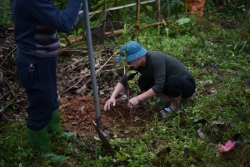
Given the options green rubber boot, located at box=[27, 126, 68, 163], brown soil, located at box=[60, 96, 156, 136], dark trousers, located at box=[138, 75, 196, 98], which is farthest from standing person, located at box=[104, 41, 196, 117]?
green rubber boot, located at box=[27, 126, 68, 163]

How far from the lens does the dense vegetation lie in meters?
3.31

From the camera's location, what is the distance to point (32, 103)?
124 inches

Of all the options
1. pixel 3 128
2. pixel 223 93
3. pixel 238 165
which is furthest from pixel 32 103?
pixel 223 93

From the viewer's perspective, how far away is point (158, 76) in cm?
401

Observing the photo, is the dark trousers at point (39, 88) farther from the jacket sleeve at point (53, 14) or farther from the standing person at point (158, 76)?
the standing person at point (158, 76)

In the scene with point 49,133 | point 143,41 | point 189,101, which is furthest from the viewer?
point 143,41

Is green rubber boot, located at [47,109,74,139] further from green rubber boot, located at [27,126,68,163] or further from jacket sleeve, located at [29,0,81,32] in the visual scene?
jacket sleeve, located at [29,0,81,32]

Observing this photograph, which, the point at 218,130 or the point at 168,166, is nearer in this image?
the point at 168,166

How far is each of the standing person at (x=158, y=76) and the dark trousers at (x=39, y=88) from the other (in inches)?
39.4

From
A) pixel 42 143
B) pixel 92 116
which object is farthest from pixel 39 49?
pixel 92 116

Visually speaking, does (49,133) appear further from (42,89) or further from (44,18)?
(44,18)

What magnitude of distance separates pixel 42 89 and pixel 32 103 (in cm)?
18

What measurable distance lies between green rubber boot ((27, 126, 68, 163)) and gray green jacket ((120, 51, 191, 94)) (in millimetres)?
1224

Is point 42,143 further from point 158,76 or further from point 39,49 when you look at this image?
point 158,76
